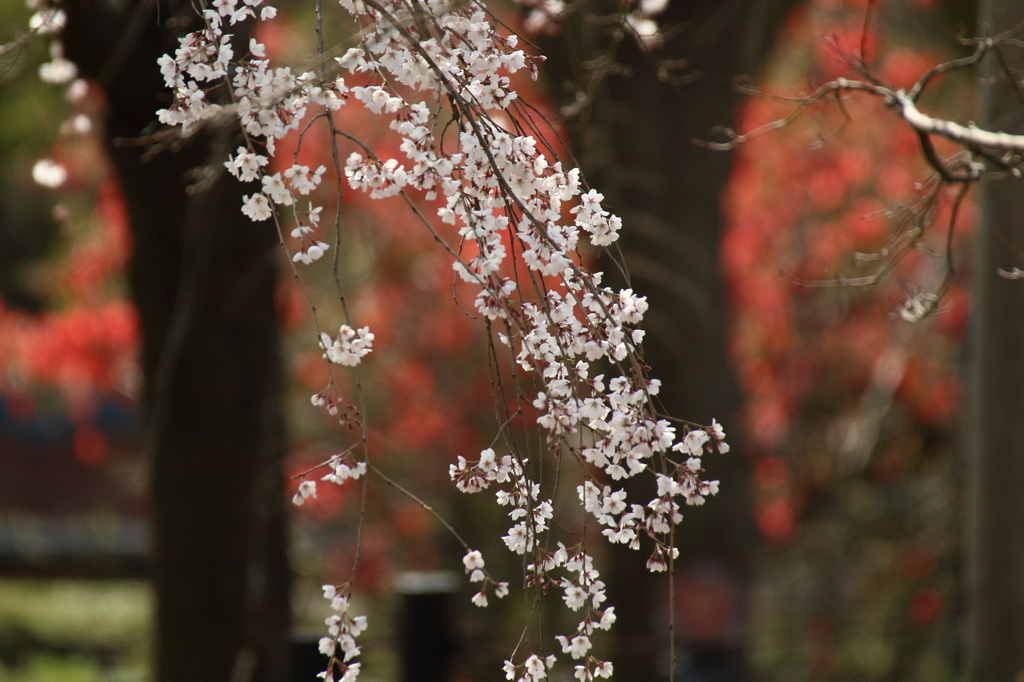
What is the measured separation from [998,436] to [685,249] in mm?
1217

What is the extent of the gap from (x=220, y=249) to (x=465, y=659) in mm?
1445

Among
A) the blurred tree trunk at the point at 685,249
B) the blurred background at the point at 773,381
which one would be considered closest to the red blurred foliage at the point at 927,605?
the blurred background at the point at 773,381

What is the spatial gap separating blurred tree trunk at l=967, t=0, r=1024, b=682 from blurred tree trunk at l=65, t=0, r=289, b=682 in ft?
6.99

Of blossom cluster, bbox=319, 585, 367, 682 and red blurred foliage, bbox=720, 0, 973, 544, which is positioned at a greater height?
red blurred foliage, bbox=720, 0, 973, 544

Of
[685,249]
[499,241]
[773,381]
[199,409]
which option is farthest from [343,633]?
[773,381]

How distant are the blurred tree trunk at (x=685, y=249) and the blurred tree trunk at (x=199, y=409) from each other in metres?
1.40

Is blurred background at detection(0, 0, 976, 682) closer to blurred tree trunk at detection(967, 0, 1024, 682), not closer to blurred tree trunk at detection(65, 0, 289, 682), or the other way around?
blurred tree trunk at detection(967, 0, 1024, 682)

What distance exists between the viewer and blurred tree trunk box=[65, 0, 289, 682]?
2711 mm

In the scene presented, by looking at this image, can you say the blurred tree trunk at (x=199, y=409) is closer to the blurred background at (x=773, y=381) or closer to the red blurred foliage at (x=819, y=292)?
the blurred background at (x=773, y=381)

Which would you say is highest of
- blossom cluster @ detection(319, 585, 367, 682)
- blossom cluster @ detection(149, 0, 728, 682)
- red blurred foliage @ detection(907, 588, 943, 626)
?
blossom cluster @ detection(149, 0, 728, 682)

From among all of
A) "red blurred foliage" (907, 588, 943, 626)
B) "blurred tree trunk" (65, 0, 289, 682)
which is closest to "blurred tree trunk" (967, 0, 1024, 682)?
"blurred tree trunk" (65, 0, 289, 682)

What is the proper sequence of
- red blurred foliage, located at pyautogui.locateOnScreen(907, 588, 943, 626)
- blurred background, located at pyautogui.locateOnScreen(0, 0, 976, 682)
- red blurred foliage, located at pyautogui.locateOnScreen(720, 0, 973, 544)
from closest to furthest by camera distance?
blurred background, located at pyautogui.locateOnScreen(0, 0, 976, 682) → red blurred foliage, located at pyautogui.locateOnScreen(907, 588, 943, 626) → red blurred foliage, located at pyautogui.locateOnScreen(720, 0, 973, 544)

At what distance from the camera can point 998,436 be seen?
2.73 m

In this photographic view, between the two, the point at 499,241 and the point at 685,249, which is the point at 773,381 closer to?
the point at 685,249
